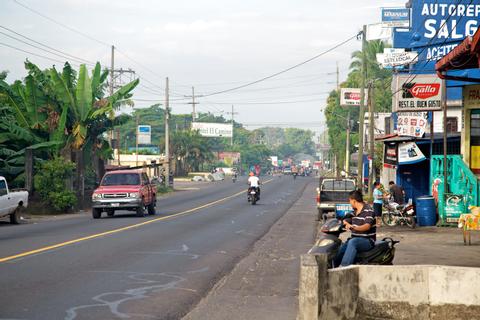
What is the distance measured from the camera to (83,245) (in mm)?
Answer: 19609

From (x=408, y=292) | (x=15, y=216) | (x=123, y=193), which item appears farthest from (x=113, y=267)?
(x=123, y=193)

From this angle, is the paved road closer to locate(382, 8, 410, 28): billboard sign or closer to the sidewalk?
the sidewalk

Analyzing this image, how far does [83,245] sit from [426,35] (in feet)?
103

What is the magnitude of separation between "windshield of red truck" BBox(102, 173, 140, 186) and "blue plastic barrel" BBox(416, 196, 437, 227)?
11798 mm

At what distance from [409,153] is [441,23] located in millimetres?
14952

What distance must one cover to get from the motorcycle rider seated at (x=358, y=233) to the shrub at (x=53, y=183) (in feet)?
91.1

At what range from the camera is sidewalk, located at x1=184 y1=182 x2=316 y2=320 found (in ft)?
37.1

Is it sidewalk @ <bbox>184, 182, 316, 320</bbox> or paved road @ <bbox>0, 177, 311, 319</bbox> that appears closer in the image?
paved road @ <bbox>0, 177, 311, 319</bbox>

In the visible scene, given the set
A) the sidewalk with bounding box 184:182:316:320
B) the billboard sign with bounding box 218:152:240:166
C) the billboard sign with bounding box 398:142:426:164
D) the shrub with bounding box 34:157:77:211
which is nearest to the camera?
the sidewalk with bounding box 184:182:316:320

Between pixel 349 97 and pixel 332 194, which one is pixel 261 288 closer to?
pixel 332 194

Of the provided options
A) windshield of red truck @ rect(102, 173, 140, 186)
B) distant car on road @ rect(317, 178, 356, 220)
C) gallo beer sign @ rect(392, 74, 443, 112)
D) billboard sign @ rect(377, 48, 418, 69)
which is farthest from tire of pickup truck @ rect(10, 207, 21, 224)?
billboard sign @ rect(377, 48, 418, 69)

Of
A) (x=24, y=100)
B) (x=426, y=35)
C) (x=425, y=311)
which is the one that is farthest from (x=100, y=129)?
(x=425, y=311)

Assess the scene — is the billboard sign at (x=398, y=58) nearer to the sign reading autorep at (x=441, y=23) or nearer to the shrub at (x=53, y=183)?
the sign reading autorep at (x=441, y=23)

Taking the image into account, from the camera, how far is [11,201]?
28.6m
